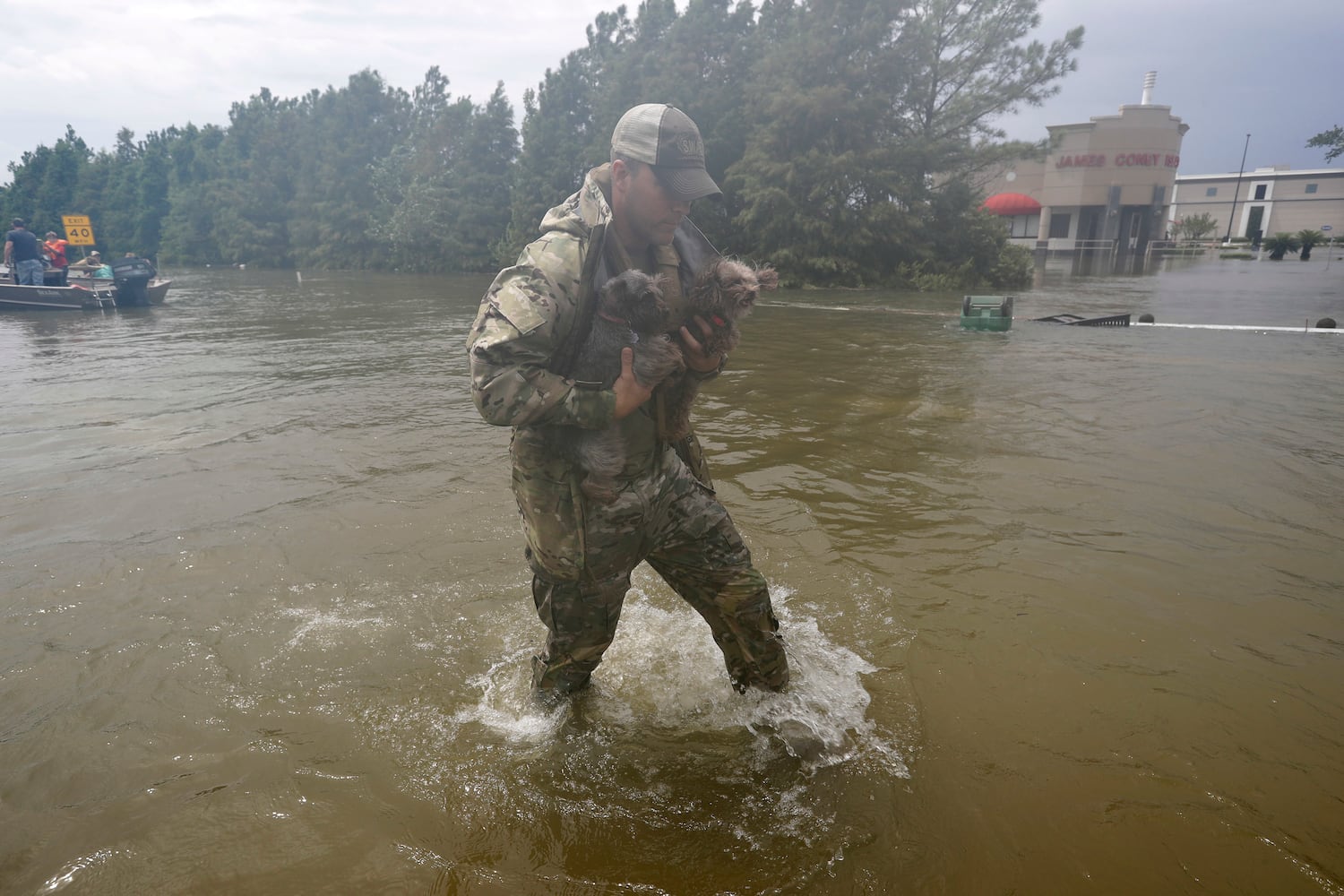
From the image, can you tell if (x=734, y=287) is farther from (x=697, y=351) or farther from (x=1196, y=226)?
(x=1196, y=226)

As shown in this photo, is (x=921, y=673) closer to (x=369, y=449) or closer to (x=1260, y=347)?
(x=369, y=449)

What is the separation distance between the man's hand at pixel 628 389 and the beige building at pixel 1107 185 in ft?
180

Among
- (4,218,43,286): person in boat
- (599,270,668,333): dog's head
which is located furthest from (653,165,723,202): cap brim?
(4,218,43,286): person in boat

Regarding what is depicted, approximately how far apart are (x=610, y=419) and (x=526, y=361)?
31cm

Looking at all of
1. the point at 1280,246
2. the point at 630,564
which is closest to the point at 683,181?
the point at 630,564

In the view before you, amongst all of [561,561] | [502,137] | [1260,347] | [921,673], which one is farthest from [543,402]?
[502,137]

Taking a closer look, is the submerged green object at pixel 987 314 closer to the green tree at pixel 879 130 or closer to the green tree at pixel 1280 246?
the green tree at pixel 879 130

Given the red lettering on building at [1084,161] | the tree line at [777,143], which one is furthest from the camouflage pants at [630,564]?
the red lettering on building at [1084,161]

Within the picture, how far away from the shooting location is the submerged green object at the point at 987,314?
46.0 feet

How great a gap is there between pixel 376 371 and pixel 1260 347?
13585 mm

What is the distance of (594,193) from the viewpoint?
8.25 feet

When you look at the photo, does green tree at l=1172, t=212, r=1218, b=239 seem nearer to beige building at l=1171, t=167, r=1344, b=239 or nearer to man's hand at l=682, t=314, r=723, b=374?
beige building at l=1171, t=167, r=1344, b=239

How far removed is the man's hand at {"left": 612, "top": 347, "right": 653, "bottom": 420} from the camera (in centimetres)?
234

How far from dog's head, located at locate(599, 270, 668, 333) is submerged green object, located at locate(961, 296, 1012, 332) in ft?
43.7
